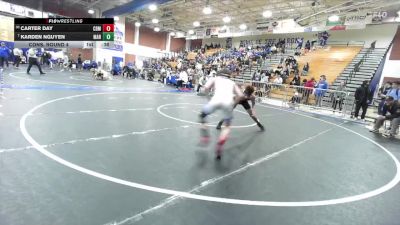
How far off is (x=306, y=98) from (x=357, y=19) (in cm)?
795

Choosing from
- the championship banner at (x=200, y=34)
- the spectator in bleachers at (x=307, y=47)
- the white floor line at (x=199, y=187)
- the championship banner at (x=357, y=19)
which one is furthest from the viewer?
the championship banner at (x=200, y=34)

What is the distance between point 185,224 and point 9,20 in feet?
95.1

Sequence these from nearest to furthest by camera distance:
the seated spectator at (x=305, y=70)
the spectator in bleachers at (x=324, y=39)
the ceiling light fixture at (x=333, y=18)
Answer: the ceiling light fixture at (x=333, y=18) < the seated spectator at (x=305, y=70) < the spectator in bleachers at (x=324, y=39)

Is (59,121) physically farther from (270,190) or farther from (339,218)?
(339,218)

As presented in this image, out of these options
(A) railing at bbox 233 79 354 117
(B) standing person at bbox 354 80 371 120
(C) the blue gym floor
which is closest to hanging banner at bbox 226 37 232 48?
(A) railing at bbox 233 79 354 117

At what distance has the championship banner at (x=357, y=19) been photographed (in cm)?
1688

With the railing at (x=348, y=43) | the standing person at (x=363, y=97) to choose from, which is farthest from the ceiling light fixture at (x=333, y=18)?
the standing person at (x=363, y=97)

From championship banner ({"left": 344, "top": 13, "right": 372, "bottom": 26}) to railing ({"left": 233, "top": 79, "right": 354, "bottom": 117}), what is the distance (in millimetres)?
6467

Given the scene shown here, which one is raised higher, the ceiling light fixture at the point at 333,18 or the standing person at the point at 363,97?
the ceiling light fixture at the point at 333,18

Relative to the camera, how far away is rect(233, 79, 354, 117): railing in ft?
Result: 41.5

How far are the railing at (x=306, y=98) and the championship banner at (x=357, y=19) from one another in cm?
647

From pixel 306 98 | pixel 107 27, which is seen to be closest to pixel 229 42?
pixel 306 98
